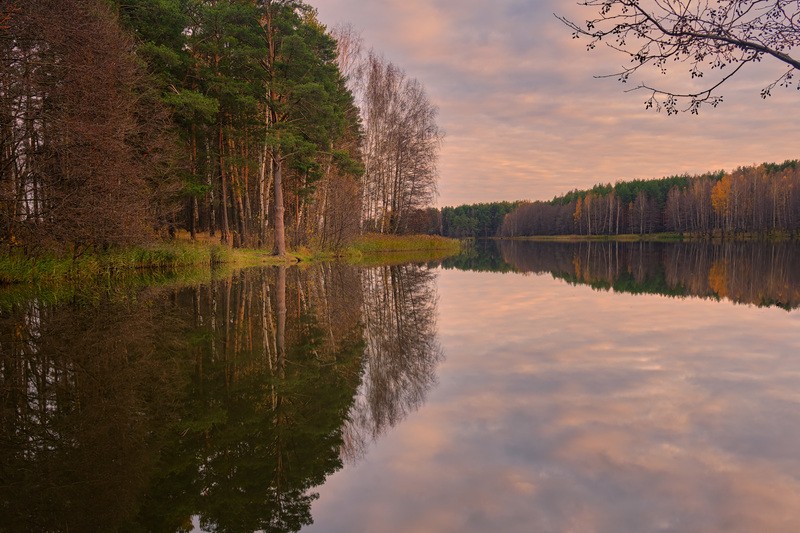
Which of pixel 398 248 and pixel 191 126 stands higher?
pixel 191 126

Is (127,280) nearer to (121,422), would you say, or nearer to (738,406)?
(121,422)

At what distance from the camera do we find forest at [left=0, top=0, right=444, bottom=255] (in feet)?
49.9

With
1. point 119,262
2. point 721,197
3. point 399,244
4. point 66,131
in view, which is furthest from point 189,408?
point 721,197

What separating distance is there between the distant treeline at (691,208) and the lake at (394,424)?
337 feet

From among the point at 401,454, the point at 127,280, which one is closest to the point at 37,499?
the point at 401,454

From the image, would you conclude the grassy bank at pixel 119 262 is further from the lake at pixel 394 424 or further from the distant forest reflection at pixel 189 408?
the lake at pixel 394 424

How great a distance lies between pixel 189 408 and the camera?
5.22 meters

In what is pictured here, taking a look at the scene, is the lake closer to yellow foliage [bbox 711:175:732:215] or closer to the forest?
the forest

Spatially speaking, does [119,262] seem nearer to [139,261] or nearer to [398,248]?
[139,261]

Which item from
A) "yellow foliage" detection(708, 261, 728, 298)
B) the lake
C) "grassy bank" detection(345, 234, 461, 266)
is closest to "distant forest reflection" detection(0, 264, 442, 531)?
the lake

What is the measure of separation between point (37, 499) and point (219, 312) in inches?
312

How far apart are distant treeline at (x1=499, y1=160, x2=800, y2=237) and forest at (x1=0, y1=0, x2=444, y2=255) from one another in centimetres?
7911

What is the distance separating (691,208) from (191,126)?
4067 inches

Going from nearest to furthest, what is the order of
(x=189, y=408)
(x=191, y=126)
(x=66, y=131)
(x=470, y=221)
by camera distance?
(x=189, y=408) → (x=66, y=131) → (x=191, y=126) → (x=470, y=221)
